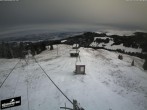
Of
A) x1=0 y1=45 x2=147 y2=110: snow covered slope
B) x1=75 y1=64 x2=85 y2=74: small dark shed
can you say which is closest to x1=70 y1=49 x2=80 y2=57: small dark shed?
x1=0 y1=45 x2=147 y2=110: snow covered slope

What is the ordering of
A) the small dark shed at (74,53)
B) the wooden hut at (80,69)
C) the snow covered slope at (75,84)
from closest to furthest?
1. the snow covered slope at (75,84)
2. the wooden hut at (80,69)
3. the small dark shed at (74,53)

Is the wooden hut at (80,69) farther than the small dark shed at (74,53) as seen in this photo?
No

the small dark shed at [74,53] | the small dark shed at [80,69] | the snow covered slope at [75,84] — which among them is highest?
the small dark shed at [74,53]

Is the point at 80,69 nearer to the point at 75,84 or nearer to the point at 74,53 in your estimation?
the point at 75,84

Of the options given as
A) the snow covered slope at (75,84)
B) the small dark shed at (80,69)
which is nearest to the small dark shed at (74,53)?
the snow covered slope at (75,84)

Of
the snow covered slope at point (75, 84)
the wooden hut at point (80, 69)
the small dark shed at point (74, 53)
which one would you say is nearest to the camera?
the snow covered slope at point (75, 84)

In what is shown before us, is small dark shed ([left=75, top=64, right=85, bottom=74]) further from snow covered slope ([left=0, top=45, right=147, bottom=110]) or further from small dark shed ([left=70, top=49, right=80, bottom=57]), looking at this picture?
small dark shed ([left=70, top=49, right=80, bottom=57])

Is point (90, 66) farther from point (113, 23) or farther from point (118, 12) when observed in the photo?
point (118, 12)

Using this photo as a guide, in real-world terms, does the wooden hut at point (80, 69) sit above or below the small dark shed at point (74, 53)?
below

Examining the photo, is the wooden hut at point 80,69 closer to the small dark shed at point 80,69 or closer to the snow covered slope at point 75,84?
the small dark shed at point 80,69
